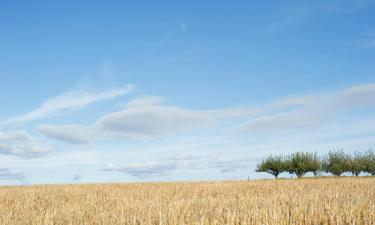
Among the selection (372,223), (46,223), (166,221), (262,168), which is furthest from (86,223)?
(262,168)

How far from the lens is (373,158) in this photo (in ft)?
267

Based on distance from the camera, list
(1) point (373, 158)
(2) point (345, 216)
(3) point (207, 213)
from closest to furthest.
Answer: (2) point (345, 216), (3) point (207, 213), (1) point (373, 158)

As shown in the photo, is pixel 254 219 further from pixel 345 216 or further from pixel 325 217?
pixel 345 216

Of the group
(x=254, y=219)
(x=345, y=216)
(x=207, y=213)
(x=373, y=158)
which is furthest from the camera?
(x=373, y=158)

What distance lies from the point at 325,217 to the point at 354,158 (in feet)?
259

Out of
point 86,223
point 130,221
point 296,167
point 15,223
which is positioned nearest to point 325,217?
point 130,221

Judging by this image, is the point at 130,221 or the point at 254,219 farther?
the point at 130,221

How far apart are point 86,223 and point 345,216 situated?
5677 millimetres

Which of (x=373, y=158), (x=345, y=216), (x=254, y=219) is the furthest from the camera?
(x=373, y=158)

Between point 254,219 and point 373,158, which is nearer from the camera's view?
point 254,219

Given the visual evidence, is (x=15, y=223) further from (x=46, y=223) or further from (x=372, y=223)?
(x=372, y=223)

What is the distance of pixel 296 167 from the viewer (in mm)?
81500

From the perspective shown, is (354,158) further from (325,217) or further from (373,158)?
(325,217)

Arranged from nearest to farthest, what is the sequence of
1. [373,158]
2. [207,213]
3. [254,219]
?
1. [254,219]
2. [207,213]
3. [373,158]
